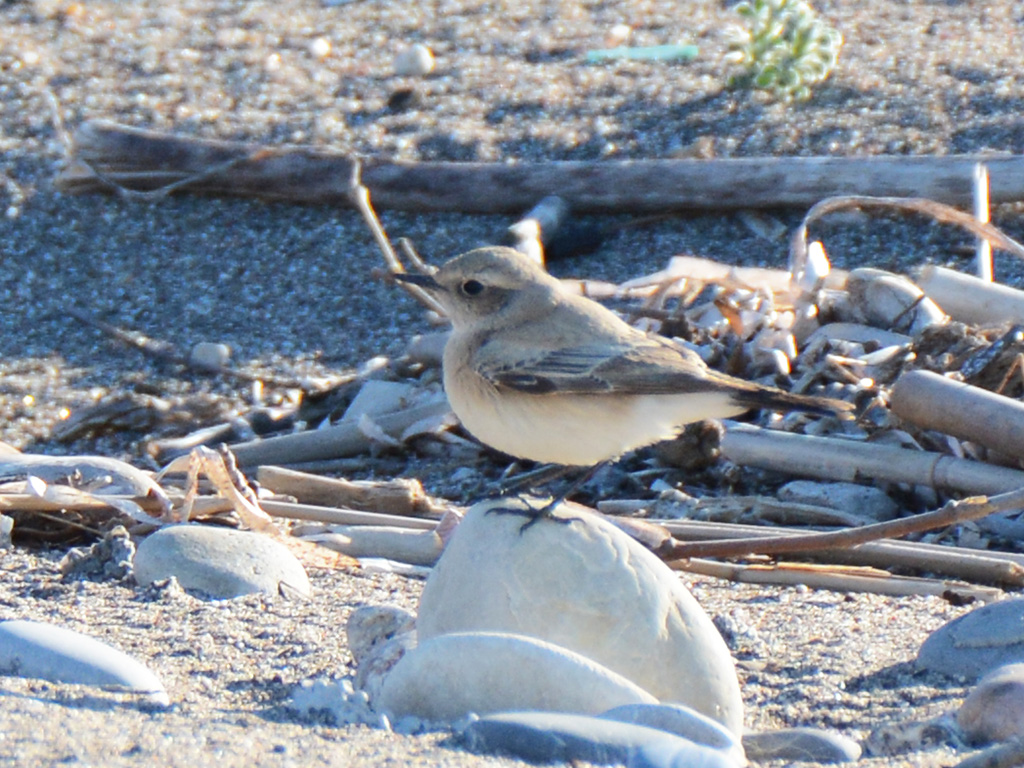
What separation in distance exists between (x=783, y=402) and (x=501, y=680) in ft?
4.14

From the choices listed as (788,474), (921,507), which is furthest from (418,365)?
(921,507)

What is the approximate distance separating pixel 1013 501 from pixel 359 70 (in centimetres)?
747

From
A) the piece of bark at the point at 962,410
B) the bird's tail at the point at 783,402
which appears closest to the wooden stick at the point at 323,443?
the piece of bark at the point at 962,410

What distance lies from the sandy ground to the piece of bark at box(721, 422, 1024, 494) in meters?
0.98

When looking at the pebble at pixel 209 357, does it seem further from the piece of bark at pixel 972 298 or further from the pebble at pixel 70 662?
the pebble at pixel 70 662

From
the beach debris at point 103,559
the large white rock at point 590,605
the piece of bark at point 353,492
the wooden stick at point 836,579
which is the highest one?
the large white rock at point 590,605

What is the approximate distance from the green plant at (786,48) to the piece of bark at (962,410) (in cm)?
446

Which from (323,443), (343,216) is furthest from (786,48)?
(323,443)

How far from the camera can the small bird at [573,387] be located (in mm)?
4246

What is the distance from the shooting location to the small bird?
4.25 m

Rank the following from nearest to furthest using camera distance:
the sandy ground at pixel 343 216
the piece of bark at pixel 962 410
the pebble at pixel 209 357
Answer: the sandy ground at pixel 343 216
the piece of bark at pixel 962 410
the pebble at pixel 209 357

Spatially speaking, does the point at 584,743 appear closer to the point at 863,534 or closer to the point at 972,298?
the point at 863,534

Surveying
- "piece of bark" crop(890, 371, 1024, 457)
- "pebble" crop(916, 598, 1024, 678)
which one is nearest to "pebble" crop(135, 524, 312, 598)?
"pebble" crop(916, 598, 1024, 678)

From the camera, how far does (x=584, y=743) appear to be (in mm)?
2834
